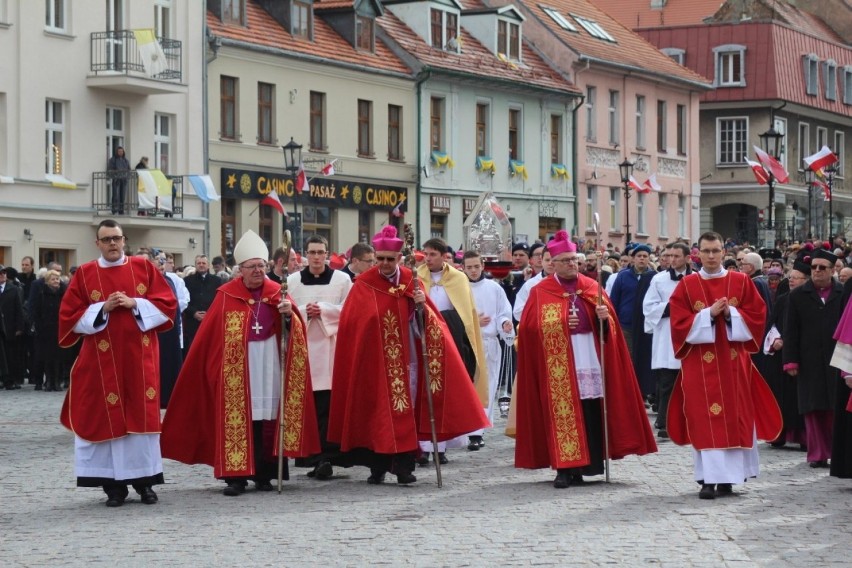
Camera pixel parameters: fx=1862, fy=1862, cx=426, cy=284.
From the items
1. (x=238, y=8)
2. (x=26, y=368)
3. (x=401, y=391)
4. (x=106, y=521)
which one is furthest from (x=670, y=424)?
(x=238, y=8)

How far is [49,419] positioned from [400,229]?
80.9ft

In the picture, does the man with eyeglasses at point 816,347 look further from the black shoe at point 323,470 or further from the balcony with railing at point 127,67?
the balcony with railing at point 127,67

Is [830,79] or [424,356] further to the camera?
[830,79]

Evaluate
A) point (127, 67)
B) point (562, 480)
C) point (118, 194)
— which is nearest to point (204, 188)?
point (118, 194)

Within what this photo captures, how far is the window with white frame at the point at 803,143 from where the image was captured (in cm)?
6619

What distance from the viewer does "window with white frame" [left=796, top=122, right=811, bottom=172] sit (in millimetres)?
66188

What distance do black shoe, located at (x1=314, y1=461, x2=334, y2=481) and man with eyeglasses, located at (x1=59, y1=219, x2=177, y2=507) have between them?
1.71 meters

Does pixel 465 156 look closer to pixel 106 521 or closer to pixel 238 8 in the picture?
pixel 238 8

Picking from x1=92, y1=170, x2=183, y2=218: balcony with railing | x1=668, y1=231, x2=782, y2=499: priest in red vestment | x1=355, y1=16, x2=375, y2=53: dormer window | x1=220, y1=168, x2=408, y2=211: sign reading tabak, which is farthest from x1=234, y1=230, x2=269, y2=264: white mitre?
x1=355, y1=16, x2=375, y2=53: dormer window

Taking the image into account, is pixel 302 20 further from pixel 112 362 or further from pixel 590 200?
pixel 112 362

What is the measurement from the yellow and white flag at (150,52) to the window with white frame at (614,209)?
20053 millimetres

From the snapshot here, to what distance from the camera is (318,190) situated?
41094 millimetres

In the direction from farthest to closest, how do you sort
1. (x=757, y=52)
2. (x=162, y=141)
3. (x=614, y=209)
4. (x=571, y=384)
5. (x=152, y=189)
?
(x=757, y=52) < (x=614, y=209) < (x=162, y=141) < (x=152, y=189) < (x=571, y=384)

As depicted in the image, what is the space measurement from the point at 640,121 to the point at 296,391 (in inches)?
1668
